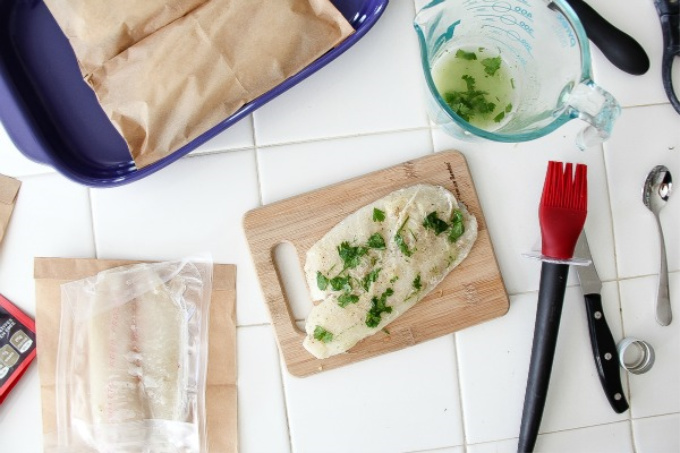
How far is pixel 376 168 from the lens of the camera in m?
0.84

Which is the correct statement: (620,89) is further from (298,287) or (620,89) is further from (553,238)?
(298,287)

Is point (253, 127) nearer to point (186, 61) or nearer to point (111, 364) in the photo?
point (186, 61)

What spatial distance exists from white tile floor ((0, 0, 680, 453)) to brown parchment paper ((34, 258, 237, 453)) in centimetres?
2

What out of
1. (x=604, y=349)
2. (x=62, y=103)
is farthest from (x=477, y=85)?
(x=62, y=103)

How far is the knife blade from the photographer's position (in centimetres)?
84

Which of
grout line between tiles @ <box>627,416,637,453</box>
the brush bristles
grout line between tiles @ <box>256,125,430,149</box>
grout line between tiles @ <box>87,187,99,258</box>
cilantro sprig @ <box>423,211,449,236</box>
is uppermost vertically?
grout line between tiles @ <box>256,125,430,149</box>

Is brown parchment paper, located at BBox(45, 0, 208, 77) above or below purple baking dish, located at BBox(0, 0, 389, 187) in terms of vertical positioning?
above

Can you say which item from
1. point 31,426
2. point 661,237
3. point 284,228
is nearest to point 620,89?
point 661,237

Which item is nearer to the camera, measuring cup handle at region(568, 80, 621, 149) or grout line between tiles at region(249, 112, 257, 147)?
measuring cup handle at region(568, 80, 621, 149)

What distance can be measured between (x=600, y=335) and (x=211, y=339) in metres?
0.52

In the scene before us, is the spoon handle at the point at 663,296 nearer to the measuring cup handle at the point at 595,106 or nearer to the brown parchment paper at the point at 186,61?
the measuring cup handle at the point at 595,106

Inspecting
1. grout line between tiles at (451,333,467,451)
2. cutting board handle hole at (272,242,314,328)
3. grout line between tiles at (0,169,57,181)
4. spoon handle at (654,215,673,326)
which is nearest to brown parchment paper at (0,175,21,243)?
grout line between tiles at (0,169,57,181)

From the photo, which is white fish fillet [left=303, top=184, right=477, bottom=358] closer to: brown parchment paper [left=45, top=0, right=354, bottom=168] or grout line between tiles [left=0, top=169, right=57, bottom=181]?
brown parchment paper [left=45, top=0, right=354, bottom=168]

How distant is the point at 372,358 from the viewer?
2.75 feet
